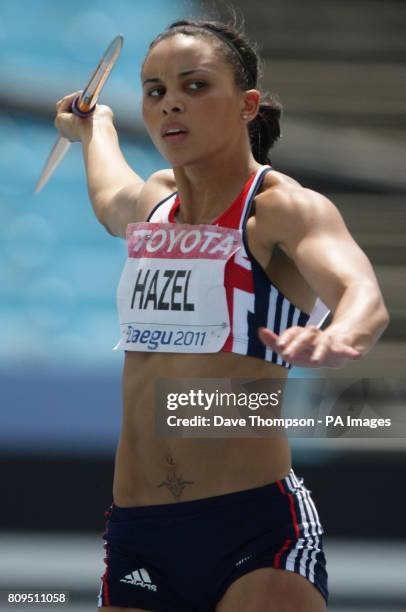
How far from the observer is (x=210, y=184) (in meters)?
2.90

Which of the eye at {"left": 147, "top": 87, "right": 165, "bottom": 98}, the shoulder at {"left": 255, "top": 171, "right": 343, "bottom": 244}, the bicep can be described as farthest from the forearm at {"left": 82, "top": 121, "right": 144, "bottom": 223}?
the bicep

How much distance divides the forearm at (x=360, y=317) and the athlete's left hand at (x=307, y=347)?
7 centimetres

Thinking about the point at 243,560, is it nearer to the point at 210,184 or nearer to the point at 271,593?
the point at 271,593

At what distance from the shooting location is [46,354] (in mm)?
5156

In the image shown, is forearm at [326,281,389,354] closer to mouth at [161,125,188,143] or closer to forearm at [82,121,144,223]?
mouth at [161,125,188,143]

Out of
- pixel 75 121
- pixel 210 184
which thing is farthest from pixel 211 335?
pixel 75 121

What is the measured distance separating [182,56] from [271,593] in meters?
1.16

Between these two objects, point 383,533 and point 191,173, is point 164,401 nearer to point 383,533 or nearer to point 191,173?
point 191,173

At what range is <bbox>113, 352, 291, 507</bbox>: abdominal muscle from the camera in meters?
2.72

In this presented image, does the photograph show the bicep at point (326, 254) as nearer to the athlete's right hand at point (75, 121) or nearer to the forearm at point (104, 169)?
the forearm at point (104, 169)

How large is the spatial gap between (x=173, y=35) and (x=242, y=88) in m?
0.19

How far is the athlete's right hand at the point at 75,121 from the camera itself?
3.48 metres

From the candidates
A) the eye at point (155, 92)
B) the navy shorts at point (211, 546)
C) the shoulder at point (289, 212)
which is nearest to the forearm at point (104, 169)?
the eye at point (155, 92)

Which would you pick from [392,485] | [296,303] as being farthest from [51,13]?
[296,303]
